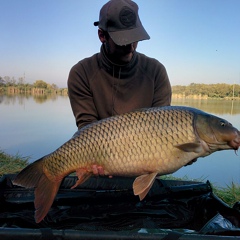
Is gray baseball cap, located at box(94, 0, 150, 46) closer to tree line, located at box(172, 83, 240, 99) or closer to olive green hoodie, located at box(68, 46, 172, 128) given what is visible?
olive green hoodie, located at box(68, 46, 172, 128)

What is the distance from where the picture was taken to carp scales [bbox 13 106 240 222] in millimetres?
1157

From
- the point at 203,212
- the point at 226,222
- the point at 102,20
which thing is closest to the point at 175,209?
the point at 203,212

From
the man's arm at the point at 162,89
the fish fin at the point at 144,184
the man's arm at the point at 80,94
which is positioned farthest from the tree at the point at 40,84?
the fish fin at the point at 144,184

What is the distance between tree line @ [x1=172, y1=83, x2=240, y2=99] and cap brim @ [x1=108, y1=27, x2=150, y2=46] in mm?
16743

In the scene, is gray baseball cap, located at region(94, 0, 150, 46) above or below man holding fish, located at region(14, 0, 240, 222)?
above

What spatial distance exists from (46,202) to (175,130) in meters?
0.60

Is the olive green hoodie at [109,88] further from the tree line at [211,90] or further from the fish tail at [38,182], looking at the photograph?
the tree line at [211,90]

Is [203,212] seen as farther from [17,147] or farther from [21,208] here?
[17,147]

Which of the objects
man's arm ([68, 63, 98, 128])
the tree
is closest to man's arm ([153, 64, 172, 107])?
man's arm ([68, 63, 98, 128])

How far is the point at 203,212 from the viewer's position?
1460 mm

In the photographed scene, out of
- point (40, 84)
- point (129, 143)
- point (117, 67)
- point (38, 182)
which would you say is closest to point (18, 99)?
point (40, 84)

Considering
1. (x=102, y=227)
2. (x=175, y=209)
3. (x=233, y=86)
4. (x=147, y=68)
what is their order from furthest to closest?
1. (x=233, y=86)
2. (x=147, y=68)
3. (x=175, y=209)
4. (x=102, y=227)

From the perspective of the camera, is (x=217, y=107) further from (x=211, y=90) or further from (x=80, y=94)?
(x=80, y=94)

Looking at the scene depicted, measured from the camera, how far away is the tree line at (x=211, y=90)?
57.8ft
